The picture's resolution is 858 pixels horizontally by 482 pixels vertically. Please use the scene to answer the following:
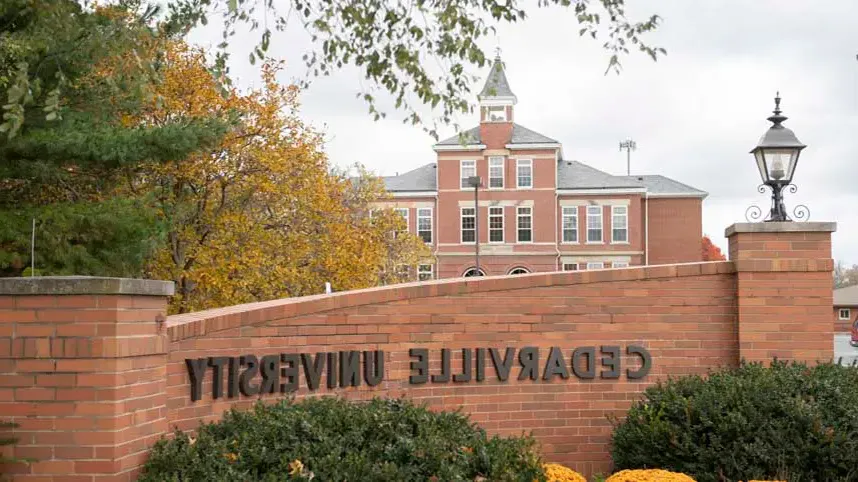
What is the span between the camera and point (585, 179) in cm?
5822

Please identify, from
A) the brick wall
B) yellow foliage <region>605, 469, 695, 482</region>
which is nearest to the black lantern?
yellow foliage <region>605, 469, 695, 482</region>

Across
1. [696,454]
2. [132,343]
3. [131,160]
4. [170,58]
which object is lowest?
[696,454]

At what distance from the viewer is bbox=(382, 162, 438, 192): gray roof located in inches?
2290

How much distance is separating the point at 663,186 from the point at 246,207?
43006 millimetres

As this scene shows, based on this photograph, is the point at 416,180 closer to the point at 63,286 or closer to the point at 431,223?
the point at 431,223

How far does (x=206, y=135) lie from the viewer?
15.6 m

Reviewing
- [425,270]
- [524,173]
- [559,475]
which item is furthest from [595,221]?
[559,475]

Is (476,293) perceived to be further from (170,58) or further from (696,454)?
(170,58)

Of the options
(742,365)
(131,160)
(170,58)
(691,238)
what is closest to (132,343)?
(742,365)

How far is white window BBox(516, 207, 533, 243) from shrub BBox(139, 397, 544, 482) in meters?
51.9

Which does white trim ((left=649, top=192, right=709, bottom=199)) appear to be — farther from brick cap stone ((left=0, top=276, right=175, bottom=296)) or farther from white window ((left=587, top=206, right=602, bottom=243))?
brick cap stone ((left=0, top=276, right=175, bottom=296))

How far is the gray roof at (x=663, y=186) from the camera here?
5950 cm

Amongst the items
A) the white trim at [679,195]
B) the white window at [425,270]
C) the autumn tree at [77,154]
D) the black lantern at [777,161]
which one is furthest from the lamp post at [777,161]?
the white trim at [679,195]

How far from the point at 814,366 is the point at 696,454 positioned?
226 centimetres
